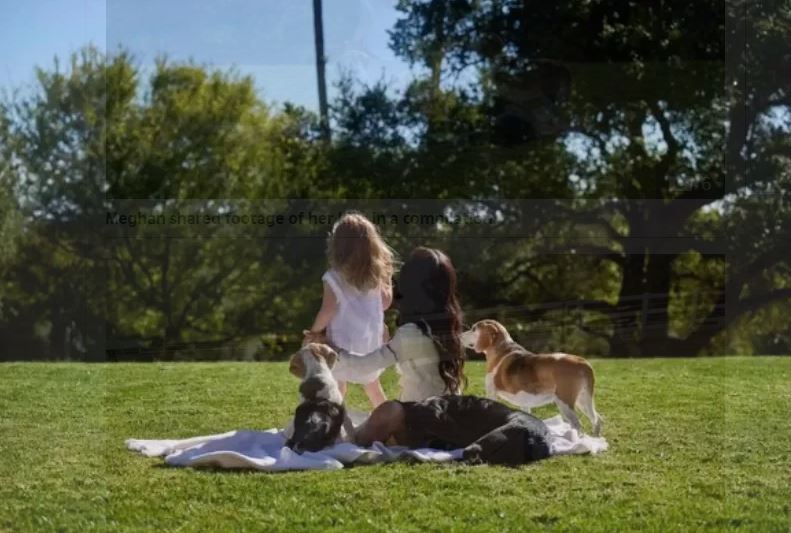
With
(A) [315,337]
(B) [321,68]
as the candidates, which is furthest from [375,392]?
(B) [321,68]

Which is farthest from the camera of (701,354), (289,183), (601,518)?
(701,354)

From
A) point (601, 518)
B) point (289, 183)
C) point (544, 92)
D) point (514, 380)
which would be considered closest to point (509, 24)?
point (544, 92)

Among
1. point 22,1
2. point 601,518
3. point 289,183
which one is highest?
point 22,1

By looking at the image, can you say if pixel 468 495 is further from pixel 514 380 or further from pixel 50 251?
pixel 50 251

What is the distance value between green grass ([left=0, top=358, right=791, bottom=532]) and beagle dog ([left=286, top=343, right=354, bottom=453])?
0.12m

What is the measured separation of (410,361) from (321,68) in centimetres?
107

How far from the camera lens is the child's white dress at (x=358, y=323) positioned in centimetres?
335

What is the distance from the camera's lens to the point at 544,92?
12.6ft

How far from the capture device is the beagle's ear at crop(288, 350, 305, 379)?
3.23 metres

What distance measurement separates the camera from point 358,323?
3.38 meters

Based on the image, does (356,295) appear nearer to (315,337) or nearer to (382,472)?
(315,337)

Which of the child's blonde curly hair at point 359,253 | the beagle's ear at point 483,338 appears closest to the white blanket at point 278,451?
the beagle's ear at point 483,338

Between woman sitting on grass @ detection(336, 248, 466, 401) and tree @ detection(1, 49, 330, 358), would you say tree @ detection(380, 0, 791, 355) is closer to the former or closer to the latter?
woman sitting on grass @ detection(336, 248, 466, 401)

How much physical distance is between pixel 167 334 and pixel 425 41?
4.14 ft
